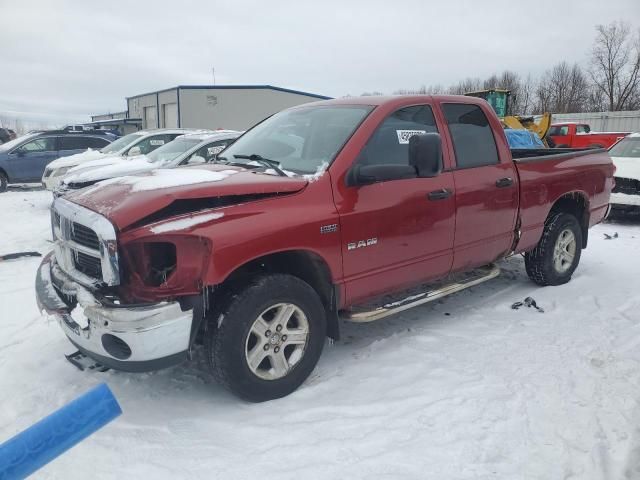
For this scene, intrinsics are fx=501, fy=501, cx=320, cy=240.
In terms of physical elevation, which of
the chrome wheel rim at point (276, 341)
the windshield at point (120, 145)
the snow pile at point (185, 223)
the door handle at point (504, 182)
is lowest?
the chrome wheel rim at point (276, 341)

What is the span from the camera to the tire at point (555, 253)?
206 inches

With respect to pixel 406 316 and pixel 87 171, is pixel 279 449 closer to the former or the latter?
pixel 406 316

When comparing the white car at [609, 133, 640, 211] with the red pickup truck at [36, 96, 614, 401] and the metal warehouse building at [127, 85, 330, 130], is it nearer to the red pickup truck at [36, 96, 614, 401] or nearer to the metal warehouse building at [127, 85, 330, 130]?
the red pickup truck at [36, 96, 614, 401]

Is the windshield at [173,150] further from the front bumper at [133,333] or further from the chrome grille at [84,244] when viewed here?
the front bumper at [133,333]

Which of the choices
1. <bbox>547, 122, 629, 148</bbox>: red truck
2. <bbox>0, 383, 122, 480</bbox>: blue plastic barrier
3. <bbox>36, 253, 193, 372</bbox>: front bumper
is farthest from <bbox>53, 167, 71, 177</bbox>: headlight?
<bbox>547, 122, 629, 148</bbox>: red truck

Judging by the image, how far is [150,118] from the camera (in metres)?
36.7

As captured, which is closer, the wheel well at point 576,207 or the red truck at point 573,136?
the wheel well at point 576,207

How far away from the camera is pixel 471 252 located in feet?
14.3

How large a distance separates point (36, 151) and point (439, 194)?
14248 millimetres

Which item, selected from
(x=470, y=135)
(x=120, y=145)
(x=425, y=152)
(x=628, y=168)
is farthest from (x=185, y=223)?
(x=120, y=145)

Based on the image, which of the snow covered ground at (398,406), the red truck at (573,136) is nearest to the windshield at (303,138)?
the snow covered ground at (398,406)

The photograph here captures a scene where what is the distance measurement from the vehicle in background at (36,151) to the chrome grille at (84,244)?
12.8 meters

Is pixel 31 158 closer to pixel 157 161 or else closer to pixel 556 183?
pixel 157 161

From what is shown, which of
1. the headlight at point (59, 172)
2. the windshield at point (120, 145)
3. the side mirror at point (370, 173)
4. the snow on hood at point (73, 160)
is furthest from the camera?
the windshield at point (120, 145)
